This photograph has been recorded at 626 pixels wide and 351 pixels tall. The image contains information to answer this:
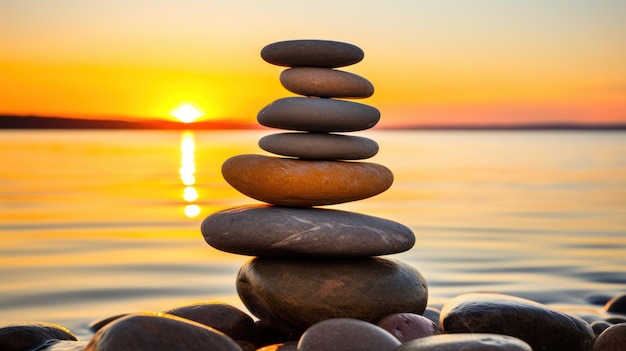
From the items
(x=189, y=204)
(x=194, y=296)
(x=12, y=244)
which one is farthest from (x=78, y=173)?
(x=194, y=296)

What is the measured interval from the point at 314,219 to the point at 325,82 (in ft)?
4.20

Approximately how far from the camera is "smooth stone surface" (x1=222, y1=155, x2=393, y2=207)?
7.49 meters

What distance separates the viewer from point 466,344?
4.84 m

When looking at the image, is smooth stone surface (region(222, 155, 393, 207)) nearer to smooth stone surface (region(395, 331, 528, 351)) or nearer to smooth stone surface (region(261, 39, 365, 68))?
smooth stone surface (region(261, 39, 365, 68))

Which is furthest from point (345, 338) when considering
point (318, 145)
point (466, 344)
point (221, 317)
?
point (318, 145)

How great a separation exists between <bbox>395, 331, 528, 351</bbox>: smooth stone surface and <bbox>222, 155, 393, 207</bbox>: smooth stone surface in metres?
2.73

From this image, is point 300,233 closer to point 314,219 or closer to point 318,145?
point 314,219

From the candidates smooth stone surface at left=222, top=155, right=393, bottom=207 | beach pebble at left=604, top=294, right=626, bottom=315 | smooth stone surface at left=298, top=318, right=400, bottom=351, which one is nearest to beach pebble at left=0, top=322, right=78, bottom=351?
smooth stone surface at left=222, top=155, right=393, bottom=207

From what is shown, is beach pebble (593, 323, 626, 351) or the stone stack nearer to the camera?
beach pebble (593, 323, 626, 351)

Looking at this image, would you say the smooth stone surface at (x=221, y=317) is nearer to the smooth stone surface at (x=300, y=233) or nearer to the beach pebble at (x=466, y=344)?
the smooth stone surface at (x=300, y=233)

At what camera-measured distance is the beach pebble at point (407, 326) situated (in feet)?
22.1

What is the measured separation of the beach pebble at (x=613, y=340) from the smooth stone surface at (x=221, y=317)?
2.98 meters

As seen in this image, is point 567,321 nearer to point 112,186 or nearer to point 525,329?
point 525,329

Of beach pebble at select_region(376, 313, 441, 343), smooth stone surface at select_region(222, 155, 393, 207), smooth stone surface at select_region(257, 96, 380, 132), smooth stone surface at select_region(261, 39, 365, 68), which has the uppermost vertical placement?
smooth stone surface at select_region(261, 39, 365, 68)
